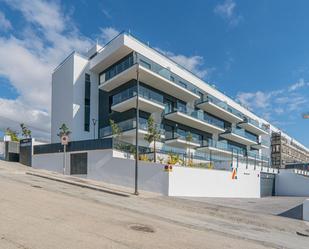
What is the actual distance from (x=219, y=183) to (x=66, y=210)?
18051 millimetres

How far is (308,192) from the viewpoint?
36688 millimetres

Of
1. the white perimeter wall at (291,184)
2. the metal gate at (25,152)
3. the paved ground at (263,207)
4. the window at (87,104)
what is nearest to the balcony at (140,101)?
the window at (87,104)

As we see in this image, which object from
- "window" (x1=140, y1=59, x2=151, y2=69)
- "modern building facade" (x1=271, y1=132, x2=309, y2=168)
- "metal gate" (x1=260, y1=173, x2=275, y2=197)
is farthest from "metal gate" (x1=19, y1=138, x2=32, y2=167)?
"modern building facade" (x1=271, y1=132, x2=309, y2=168)

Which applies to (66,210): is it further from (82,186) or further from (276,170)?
(276,170)

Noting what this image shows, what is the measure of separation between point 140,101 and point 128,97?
1351 millimetres

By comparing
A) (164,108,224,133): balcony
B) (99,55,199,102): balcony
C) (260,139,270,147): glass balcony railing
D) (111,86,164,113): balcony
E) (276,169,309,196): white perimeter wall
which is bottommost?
(276,169,309,196): white perimeter wall

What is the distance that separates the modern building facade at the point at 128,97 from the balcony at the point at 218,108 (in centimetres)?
27

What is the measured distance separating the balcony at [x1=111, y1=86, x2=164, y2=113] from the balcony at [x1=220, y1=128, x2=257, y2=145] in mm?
17218

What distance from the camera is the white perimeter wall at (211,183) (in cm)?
2119

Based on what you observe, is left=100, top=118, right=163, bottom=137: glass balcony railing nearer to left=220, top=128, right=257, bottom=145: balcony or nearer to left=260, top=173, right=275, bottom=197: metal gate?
left=260, top=173, right=275, bottom=197: metal gate

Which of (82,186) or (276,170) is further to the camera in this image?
(276,170)

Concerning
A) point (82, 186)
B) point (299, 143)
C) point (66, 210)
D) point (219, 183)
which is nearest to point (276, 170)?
point (219, 183)

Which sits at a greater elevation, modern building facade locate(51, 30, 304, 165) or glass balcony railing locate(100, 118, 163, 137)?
modern building facade locate(51, 30, 304, 165)

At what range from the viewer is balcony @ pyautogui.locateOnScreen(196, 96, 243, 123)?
137 feet
